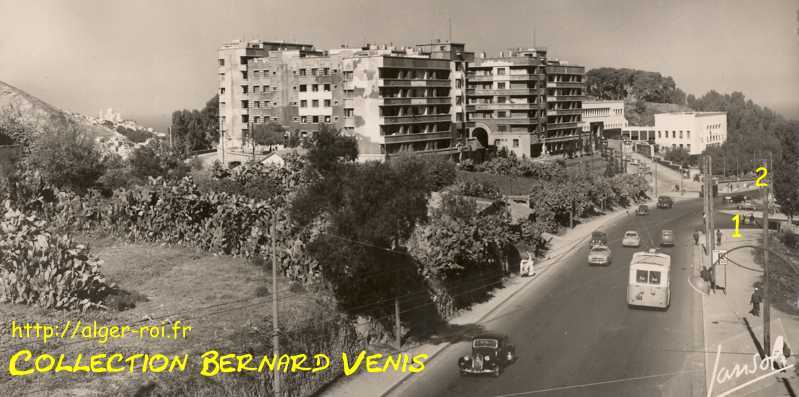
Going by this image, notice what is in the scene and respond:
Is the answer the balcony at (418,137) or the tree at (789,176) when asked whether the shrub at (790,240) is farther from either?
the balcony at (418,137)

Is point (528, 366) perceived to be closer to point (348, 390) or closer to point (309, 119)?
point (348, 390)

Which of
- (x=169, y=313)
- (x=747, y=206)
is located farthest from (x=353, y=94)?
(x=169, y=313)

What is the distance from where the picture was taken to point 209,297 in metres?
40.0

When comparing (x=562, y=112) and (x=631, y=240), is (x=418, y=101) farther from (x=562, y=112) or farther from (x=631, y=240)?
(x=562, y=112)

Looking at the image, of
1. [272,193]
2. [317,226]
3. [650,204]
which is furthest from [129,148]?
[650,204]

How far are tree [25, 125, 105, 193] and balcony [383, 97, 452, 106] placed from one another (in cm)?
4539

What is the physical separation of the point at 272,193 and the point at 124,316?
29437mm

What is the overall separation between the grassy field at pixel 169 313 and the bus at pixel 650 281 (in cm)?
1909

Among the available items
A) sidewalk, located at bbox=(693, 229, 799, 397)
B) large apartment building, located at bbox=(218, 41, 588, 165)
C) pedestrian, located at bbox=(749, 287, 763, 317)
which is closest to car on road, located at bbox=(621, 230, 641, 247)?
sidewalk, located at bbox=(693, 229, 799, 397)

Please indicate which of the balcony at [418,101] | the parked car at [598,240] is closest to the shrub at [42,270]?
the parked car at [598,240]

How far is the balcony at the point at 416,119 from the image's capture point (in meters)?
98.3

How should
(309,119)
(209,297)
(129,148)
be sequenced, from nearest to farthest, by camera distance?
1. (209,297)
2. (129,148)
3. (309,119)

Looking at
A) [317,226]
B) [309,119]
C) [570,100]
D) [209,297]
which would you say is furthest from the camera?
[570,100]

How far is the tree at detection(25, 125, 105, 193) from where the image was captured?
180 ft
